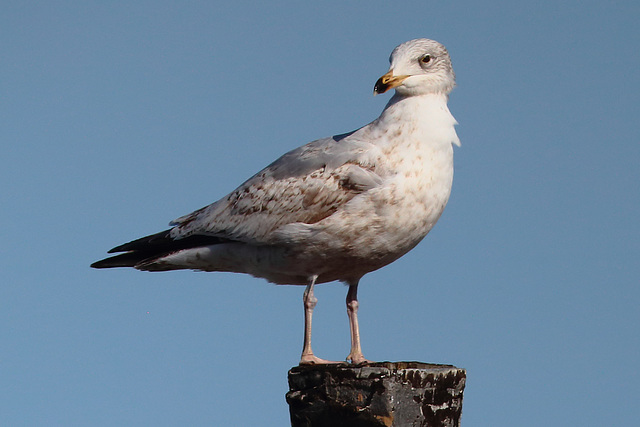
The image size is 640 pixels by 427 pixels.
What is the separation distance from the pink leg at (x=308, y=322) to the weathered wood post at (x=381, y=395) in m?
0.99

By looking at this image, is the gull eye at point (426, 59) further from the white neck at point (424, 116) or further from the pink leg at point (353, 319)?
the pink leg at point (353, 319)

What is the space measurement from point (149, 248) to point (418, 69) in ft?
11.3

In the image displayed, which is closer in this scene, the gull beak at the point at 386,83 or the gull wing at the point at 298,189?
the gull wing at the point at 298,189

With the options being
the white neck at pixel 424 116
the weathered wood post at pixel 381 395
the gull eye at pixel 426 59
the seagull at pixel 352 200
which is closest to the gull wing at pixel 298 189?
the seagull at pixel 352 200

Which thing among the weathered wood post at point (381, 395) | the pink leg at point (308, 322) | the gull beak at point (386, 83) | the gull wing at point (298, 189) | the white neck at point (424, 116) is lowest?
the weathered wood post at point (381, 395)

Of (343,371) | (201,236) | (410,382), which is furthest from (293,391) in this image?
(201,236)

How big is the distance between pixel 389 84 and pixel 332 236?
1537 mm

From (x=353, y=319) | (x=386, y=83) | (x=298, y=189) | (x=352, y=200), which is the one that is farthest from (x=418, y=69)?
(x=353, y=319)

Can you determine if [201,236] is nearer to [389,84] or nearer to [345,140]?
[345,140]

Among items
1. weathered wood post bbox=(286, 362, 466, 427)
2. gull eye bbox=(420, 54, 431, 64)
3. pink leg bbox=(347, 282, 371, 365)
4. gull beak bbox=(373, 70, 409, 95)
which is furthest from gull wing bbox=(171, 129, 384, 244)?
weathered wood post bbox=(286, 362, 466, 427)

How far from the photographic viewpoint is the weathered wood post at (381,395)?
21.5ft

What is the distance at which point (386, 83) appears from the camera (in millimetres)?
8164

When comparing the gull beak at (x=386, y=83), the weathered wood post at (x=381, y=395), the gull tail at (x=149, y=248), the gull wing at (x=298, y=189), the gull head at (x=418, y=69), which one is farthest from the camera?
the gull tail at (x=149, y=248)

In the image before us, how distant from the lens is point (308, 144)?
877 centimetres
